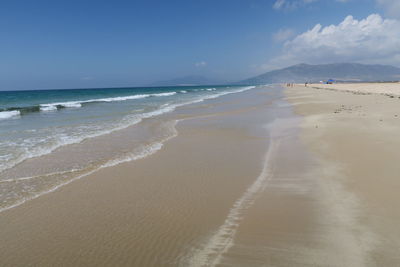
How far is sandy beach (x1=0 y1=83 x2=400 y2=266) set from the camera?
3236 millimetres

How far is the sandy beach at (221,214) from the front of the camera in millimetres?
3236

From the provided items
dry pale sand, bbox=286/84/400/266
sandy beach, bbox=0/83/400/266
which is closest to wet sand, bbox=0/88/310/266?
sandy beach, bbox=0/83/400/266

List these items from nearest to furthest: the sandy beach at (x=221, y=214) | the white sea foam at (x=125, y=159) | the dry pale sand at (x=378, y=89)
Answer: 1. the sandy beach at (x=221, y=214)
2. the white sea foam at (x=125, y=159)
3. the dry pale sand at (x=378, y=89)

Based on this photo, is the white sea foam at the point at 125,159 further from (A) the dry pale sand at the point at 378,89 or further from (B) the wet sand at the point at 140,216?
(A) the dry pale sand at the point at 378,89

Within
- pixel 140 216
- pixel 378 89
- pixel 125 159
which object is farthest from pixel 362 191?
pixel 378 89

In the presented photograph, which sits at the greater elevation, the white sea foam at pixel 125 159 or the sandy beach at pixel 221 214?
the white sea foam at pixel 125 159

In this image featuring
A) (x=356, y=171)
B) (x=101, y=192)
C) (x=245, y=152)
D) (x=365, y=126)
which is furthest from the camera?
(x=365, y=126)

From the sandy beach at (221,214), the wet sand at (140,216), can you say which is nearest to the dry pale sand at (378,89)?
the sandy beach at (221,214)

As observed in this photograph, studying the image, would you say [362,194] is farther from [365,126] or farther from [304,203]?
[365,126]

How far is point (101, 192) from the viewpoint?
5.30 meters

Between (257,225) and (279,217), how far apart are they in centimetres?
46

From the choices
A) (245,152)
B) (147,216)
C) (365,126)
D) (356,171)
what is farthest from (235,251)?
(365,126)

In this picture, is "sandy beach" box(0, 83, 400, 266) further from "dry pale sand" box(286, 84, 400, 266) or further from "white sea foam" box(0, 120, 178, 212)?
"white sea foam" box(0, 120, 178, 212)

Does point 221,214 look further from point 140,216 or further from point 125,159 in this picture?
point 125,159
